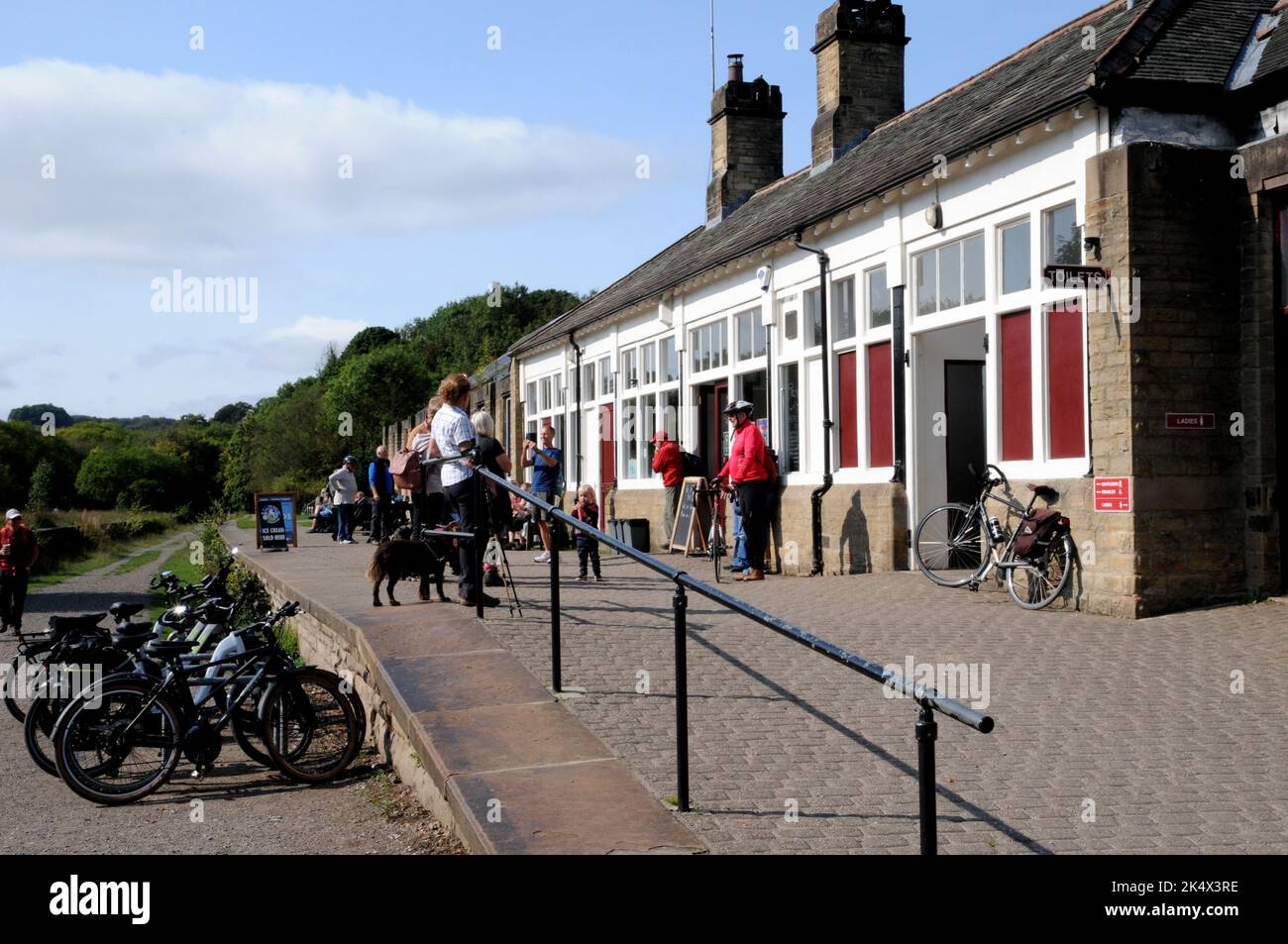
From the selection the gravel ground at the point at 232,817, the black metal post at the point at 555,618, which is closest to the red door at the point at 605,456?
the gravel ground at the point at 232,817

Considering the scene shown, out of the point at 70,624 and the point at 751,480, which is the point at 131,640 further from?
the point at 751,480

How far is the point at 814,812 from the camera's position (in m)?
4.72

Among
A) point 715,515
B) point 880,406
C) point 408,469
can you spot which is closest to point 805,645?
point 408,469

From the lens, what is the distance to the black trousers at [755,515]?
13211mm

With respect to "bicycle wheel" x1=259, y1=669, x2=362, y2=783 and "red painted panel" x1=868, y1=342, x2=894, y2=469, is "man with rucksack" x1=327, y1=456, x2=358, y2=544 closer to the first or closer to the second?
"red painted panel" x1=868, y1=342, x2=894, y2=469

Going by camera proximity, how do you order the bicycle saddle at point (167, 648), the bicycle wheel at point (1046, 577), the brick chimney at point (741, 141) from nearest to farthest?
the bicycle saddle at point (167, 648) → the bicycle wheel at point (1046, 577) → the brick chimney at point (741, 141)

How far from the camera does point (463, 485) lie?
30.2 ft

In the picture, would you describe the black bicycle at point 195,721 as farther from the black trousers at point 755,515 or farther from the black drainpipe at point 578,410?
the black drainpipe at point 578,410

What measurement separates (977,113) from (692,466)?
688 cm

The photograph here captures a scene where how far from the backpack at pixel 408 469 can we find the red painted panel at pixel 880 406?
5203 mm
